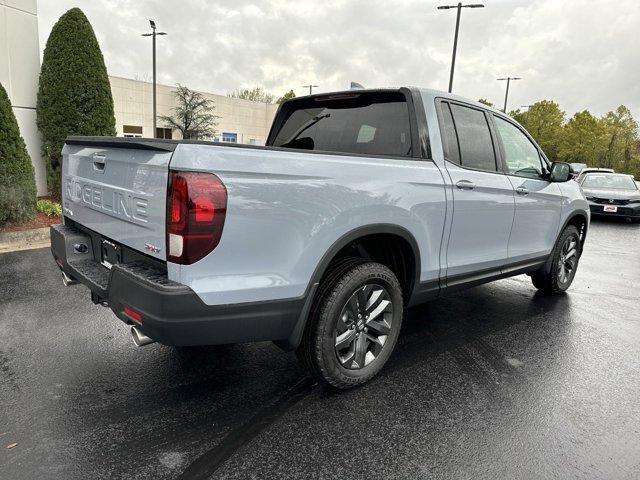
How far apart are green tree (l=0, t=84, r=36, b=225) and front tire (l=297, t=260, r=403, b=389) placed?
6.25 m

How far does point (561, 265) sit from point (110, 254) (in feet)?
15.2

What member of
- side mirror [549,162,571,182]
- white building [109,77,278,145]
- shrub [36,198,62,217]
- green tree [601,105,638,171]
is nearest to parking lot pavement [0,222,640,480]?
side mirror [549,162,571,182]

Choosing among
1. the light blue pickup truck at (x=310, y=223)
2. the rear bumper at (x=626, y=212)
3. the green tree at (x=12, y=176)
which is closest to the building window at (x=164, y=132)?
the green tree at (x=12, y=176)

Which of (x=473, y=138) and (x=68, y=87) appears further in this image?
(x=68, y=87)

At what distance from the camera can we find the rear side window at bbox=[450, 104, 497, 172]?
3645 mm

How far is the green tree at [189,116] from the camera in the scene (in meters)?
34.6

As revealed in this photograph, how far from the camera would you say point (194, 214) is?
6.97ft

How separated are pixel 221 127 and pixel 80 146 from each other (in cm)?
3934

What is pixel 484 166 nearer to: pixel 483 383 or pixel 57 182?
pixel 483 383

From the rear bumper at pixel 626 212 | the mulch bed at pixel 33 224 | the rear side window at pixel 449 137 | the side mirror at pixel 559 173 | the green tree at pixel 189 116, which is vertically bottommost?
the mulch bed at pixel 33 224

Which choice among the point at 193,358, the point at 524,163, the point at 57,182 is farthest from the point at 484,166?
the point at 57,182

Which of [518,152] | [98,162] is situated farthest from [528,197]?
[98,162]

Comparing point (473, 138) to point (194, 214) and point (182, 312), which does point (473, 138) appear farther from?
point (182, 312)

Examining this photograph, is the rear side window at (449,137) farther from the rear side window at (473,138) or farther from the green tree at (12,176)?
the green tree at (12,176)
